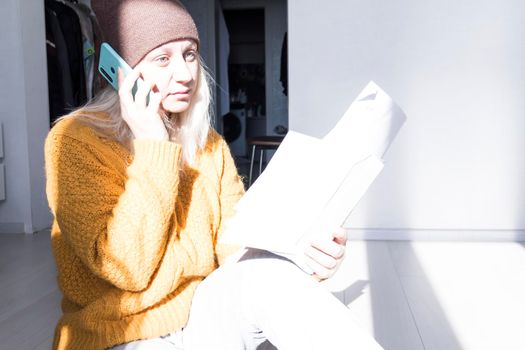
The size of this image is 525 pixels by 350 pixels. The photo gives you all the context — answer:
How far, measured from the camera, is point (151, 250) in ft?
2.63

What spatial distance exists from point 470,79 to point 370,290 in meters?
1.37

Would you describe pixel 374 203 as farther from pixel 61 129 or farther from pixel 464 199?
pixel 61 129

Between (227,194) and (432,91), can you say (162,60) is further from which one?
(432,91)

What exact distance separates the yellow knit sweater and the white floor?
0.81 m

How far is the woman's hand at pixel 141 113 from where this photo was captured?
865 mm

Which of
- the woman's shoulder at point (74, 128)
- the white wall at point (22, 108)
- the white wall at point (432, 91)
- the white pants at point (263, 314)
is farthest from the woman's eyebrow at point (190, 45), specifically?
the white wall at point (22, 108)

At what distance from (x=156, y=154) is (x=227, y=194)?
0.91 feet

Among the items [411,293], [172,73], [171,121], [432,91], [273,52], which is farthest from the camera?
[273,52]

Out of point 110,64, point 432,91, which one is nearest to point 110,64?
point 110,64

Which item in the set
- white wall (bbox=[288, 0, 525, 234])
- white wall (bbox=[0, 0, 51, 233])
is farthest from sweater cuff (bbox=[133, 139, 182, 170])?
white wall (bbox=[0, 0, 51, 233])

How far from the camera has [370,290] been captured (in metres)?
2.00

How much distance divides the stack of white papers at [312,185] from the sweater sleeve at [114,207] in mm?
117

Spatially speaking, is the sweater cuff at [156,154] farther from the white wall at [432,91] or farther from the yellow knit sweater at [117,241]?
the white wall at [432,91]

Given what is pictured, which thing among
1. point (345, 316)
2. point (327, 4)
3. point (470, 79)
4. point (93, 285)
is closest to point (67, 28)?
point (327, 4)
